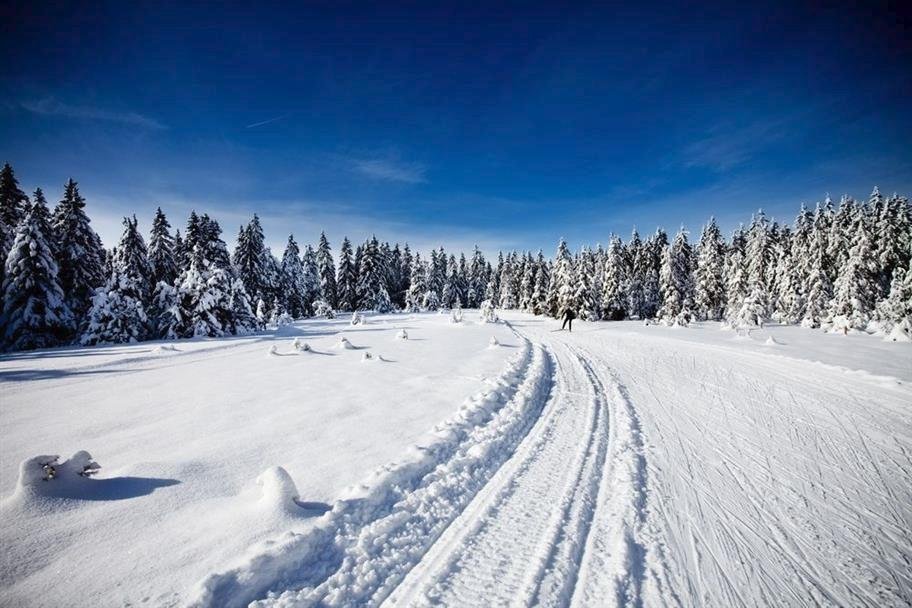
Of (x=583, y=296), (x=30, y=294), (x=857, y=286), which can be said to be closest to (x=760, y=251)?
(x=857, y=286)

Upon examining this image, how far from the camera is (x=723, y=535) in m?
4.16

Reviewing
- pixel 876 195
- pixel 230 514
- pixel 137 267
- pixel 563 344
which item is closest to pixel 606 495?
pixel 230 514

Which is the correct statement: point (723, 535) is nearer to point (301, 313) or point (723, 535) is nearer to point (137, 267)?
point (137, 267)

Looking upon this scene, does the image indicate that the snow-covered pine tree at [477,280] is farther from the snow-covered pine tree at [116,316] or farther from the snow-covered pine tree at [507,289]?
the snow-covered pine tree at [116,316]

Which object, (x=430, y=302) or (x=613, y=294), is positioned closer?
(x=613, y=294)

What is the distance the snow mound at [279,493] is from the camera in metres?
4.18

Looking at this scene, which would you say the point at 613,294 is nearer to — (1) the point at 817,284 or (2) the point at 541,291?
(2) the point at 541,291

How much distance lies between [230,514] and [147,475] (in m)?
1.74

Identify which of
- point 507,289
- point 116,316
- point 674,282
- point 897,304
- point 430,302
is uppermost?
point 507,289

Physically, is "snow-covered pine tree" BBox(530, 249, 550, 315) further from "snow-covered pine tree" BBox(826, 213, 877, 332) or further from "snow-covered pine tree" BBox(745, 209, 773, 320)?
"snow-covered pine tree" BBox(826, 213, 877, 332)

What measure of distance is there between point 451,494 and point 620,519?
2.16 m

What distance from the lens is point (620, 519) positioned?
4.38 meters

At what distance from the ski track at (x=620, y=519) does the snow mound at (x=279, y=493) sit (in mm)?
563

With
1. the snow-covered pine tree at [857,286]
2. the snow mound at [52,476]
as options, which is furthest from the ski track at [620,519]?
the snow-covered pine tree at [857,286]
